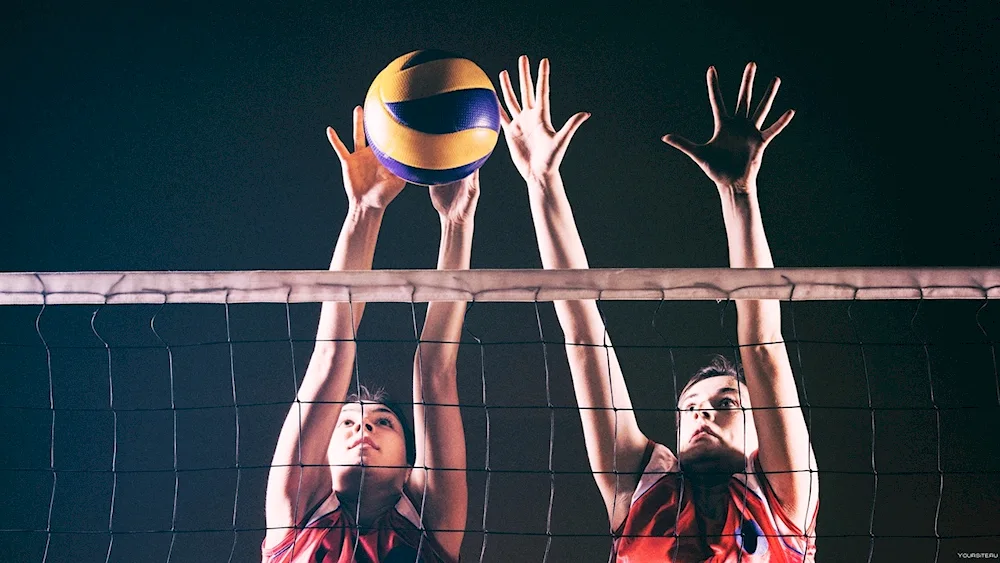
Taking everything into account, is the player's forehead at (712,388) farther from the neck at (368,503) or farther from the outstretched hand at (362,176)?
the outstretched hand at (362,176)

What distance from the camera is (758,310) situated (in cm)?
256

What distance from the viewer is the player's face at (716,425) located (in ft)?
8.07

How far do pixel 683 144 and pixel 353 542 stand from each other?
1.71 meters

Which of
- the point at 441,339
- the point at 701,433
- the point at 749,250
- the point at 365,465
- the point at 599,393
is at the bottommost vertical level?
the point at 365,465

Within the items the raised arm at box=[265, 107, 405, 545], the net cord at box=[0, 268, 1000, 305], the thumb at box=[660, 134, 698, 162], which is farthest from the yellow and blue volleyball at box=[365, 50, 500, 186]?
the thumb at box=[660, 134, 698, 162]

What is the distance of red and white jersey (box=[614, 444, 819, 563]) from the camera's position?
7.79 feet

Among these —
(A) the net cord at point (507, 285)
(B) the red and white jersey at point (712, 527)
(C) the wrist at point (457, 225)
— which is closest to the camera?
(A) the net cord at point (507, 285)

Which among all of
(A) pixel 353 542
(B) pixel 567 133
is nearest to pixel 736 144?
(B) pixel 567 133

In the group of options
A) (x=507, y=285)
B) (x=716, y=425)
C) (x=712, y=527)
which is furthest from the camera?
(x=716, y=425)

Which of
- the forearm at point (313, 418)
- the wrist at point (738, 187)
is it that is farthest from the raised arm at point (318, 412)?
the wrist at point (738, 187)

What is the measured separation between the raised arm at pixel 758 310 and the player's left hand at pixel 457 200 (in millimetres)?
703

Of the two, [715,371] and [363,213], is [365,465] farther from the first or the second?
[715,371]

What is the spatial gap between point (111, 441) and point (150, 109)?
46.4 inches

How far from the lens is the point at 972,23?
Answer: 293 cm
